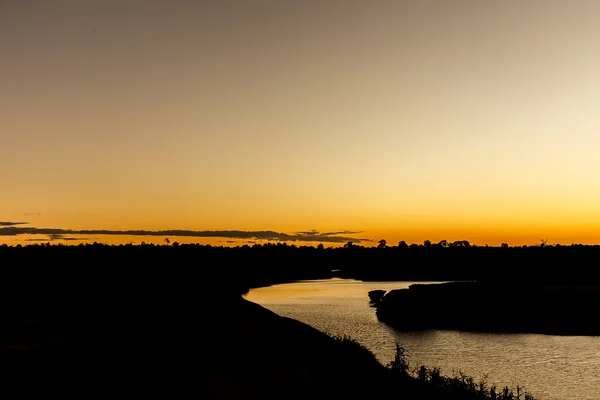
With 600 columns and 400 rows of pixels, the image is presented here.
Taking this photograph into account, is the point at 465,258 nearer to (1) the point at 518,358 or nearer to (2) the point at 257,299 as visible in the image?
(2) the point at 257,299

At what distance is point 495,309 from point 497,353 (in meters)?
21.4

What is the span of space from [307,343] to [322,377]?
8.24m

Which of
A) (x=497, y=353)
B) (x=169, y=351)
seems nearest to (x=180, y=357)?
(x=169, y=351)

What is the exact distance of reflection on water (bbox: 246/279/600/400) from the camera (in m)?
33.9

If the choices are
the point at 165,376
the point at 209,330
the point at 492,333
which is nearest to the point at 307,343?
the point at 209,330

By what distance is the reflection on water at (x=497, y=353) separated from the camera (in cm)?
3393

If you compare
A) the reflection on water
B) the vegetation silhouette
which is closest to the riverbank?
the reflection on water

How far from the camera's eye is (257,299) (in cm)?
9044

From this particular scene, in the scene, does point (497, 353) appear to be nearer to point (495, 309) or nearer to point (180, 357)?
point (495, 309)

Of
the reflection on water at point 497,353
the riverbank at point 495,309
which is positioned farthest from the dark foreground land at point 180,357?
the riverbank at point 495,309

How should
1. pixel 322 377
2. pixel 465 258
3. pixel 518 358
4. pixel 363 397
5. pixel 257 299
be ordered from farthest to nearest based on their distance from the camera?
pixel 465 258
pixel 257 299
pixel 518 358
pixel 322 377
pixel 363 397

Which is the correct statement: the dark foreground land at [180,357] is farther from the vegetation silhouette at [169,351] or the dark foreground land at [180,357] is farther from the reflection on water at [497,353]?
the reflection on water at [497,353]

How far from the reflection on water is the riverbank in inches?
50.5

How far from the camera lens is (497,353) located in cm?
4459
